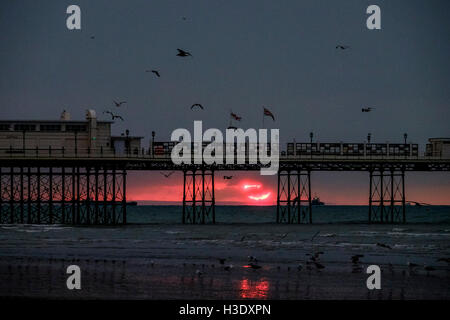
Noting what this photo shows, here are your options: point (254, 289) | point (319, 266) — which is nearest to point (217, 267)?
point (319, 266)

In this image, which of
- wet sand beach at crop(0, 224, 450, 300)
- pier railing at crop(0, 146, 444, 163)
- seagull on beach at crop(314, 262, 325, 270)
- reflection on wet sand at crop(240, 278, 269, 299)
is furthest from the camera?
pier railing at crop(0, 146, 444, 163)

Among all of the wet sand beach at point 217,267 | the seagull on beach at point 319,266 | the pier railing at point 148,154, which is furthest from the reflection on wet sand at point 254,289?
the pier railing at point 148,154

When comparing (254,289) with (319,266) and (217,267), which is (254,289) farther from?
(319,266)

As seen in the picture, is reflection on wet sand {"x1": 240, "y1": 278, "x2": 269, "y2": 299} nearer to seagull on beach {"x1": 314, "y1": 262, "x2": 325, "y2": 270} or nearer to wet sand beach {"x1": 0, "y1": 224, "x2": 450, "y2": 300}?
wet sand beach {"x1": 0, "y1": 224, "x2": 450, "y2": 300}

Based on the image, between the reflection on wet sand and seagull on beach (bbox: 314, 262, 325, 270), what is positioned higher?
seagull on beach (bbox: 314, 262, 325, 270)

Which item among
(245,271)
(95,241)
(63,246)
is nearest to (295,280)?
(245,271)

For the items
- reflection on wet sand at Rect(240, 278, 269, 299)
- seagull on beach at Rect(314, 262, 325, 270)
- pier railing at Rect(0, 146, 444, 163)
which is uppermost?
pier railing at Rect(0, 146, 444, 163)

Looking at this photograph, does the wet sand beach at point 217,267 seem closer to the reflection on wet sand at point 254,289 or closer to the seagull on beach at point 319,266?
the reflection on wet sand at point 254,289

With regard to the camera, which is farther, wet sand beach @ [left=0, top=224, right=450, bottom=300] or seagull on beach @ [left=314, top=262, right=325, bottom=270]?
seagull on beach @ [left=314, top=262, right=325, bottom=270]

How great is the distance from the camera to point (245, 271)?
31.1 metres

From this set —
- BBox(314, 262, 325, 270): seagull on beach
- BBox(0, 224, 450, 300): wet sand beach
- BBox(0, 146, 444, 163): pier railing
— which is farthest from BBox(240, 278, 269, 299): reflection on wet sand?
BBox(0, 146, 444, 163): pier railing
